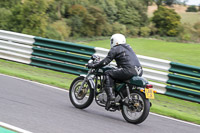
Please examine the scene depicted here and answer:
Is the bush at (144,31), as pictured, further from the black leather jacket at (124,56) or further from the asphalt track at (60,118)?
the black leather jacket at (124,56)

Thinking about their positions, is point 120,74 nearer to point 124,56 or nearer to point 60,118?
Answer: point 124,56

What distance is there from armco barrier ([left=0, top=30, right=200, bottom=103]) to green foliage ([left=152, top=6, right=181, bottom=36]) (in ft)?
165

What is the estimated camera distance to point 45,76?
1132cm

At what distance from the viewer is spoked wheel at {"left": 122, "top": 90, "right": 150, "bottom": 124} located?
6.65 metres

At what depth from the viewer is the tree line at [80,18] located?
27.0m

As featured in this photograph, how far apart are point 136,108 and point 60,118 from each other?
1.50 metres

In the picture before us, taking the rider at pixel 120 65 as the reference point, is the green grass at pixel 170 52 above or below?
above

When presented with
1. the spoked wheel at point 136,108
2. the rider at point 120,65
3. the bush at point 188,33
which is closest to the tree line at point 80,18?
the bush at point 188,33

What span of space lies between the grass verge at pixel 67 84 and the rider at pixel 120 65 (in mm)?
1749

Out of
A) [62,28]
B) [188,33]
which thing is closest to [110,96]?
[62,28]

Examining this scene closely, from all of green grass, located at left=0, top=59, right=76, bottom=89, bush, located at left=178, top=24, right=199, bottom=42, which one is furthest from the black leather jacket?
bush, located at left=178, top=24, right=199, bottom=42

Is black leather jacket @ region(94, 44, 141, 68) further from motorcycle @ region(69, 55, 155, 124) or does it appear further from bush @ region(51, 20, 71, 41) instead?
bush @ region(51, 20, 71, 41)

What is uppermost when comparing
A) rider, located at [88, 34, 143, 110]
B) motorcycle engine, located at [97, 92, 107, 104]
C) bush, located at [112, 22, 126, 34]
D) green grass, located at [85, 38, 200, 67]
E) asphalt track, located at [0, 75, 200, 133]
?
bush, located at [112, 22, 126, 34]

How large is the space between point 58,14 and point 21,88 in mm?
42663
